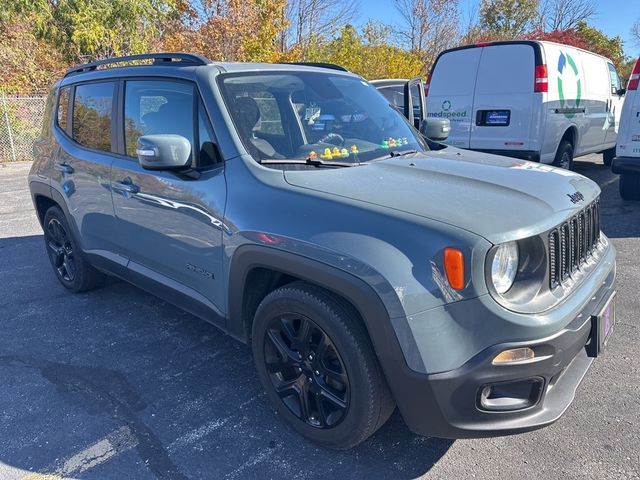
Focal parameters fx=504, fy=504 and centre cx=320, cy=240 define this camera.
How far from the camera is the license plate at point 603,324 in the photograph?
7.41 feet

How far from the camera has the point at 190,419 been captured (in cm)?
275

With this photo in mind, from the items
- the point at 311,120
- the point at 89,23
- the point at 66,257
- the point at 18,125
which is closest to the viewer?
the point at 311,120

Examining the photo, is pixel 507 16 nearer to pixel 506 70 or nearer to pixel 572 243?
pixel 506 70

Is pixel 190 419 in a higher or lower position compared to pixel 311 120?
lower

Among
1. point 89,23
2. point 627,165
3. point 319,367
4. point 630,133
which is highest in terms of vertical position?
point 89,23

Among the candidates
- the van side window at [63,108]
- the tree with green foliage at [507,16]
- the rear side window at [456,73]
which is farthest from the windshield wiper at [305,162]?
the tree with green foliage at [507,16]

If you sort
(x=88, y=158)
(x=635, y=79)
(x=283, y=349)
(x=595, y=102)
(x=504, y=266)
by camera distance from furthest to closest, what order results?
(x=595, y=102)
(x=635, y=79)
(x=88, y=158)
(x=283, y=349)
(x=504, y=266)

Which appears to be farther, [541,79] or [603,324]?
[541,79]

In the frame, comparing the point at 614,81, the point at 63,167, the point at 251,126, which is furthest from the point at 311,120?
the point at 614,81

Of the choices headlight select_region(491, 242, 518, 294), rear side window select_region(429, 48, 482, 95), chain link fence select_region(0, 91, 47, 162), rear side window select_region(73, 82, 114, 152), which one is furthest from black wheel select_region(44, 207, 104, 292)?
chain link fence select_region(0, 91, 47, 162)

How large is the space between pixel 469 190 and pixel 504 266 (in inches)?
19.6

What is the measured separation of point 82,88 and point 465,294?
3.61 meters

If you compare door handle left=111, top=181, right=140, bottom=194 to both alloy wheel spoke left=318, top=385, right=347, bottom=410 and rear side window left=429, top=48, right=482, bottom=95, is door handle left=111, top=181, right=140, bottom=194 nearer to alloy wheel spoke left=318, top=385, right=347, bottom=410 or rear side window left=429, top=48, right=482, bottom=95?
alloy wheel spoke left=318, top=385, right=347, bottom=410

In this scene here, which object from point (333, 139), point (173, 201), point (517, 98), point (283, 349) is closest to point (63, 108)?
point (173, 201)
